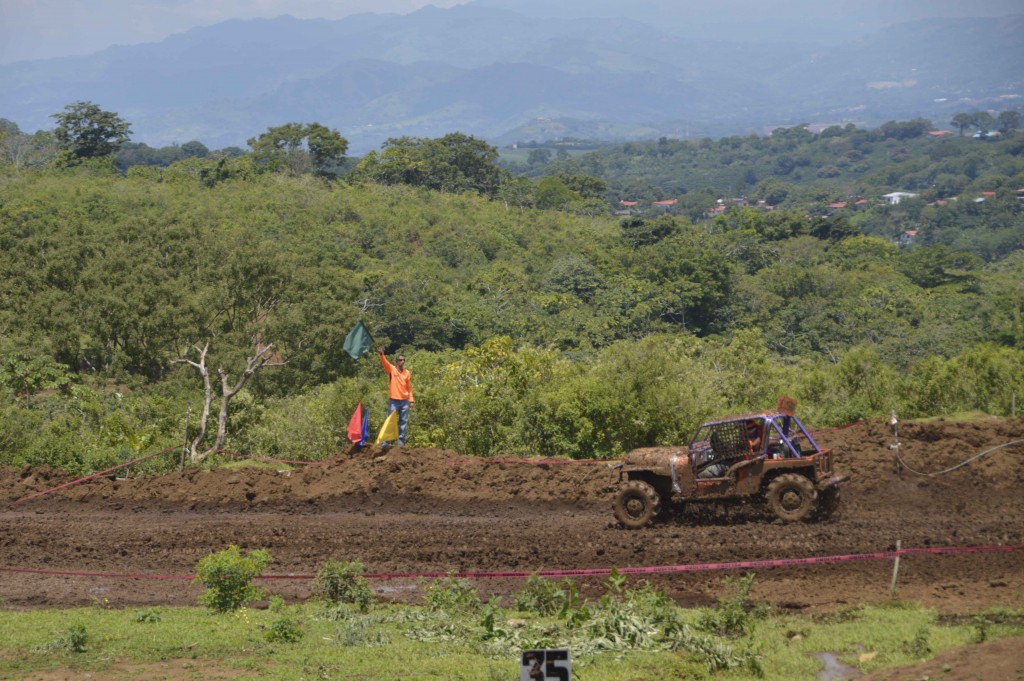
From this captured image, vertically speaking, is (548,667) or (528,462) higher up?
(548,667)

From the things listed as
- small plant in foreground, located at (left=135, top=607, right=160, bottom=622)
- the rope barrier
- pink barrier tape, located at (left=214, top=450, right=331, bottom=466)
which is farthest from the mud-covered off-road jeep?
pink barrier tape, located at (left=214, top=450, right=331, bottom=466)

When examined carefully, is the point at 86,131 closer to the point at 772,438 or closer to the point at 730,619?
the point at 772,438

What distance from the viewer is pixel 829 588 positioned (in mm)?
12633

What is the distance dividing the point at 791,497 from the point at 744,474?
0.72 metres

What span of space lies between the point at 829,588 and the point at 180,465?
43.6 feet

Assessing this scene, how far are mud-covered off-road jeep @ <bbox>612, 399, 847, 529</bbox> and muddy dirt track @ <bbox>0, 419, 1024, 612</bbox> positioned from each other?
0.31m

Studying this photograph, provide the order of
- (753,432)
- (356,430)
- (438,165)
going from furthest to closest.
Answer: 1. (438,165)
2. (356,430)
3. (753,432)

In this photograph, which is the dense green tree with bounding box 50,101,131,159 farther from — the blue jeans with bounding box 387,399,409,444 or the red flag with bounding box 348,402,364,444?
the blue jeans with bounding box 387,399,409,444

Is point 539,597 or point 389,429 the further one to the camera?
point 389,429

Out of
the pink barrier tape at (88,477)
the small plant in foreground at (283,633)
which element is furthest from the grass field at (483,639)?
the pink barrier tape at (88,477)

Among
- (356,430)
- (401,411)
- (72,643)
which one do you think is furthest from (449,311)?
(72,643)

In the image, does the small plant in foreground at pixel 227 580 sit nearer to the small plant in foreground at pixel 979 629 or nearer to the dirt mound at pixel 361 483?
the dirt mound at pixel 361 483

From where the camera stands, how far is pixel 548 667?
22.5 ft

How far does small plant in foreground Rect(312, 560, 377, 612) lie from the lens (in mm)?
12914
